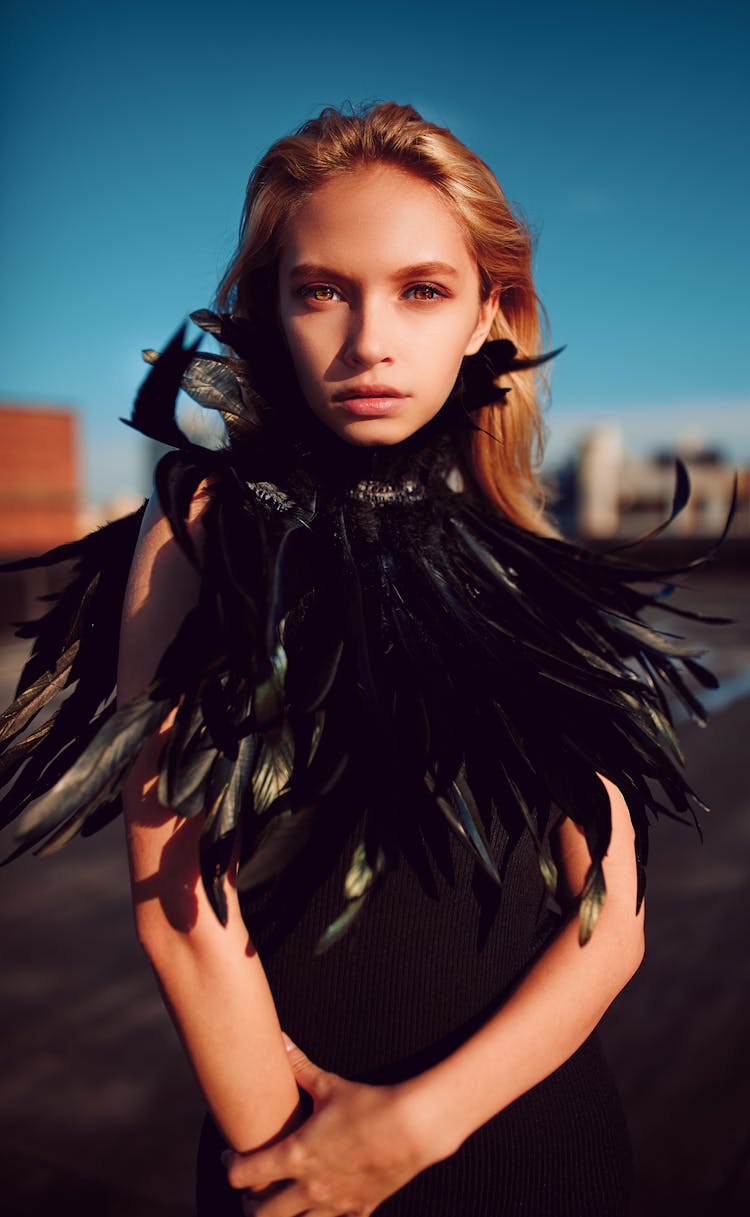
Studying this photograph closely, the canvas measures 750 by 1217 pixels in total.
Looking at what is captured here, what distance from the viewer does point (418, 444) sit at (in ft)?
3.56

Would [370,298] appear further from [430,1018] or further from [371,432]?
[430,1018]

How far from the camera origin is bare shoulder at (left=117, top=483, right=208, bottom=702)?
87 cm

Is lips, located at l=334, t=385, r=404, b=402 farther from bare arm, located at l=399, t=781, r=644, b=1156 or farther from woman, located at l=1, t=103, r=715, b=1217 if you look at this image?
bare arm, located at l=399, t=781, r=644, b=1156

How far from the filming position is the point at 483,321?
1157 mm

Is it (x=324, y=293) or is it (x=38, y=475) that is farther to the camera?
(x=38, y=475)

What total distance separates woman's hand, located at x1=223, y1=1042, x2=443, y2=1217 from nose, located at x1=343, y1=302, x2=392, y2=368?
2.28 ft

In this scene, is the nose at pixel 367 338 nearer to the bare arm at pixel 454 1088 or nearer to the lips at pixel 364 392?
the lips at pixel 364 392

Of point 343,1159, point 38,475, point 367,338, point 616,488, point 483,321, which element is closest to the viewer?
point 343,1159

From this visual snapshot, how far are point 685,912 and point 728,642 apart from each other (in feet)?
23.4

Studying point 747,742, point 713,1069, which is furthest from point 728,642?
point 713,1069

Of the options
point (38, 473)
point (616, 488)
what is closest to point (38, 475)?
point (38, 473)

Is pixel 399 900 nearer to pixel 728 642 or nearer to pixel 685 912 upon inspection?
pixel 685 912

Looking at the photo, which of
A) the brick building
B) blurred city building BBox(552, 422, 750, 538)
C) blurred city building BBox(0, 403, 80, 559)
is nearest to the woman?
the brick building

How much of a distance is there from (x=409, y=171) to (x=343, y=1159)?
0.97 m
